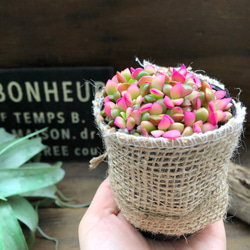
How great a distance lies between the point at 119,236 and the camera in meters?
0.48

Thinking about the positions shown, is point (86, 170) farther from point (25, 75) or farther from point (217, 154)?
point (217, 154)

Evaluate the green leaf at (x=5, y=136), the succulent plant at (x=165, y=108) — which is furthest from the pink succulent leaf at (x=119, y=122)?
the green leaf at (x=5, y=136)

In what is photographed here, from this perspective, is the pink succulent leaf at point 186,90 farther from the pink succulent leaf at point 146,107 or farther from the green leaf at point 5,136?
the green leaf at point 5,136

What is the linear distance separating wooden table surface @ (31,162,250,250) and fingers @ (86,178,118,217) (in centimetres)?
16

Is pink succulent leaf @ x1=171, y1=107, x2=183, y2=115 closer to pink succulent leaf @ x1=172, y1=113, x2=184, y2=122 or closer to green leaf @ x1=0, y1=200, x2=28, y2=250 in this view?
pink succulent leaf @ x1=172, y1=113, x2=184, y2=122

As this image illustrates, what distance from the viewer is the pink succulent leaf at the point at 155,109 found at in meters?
0.35

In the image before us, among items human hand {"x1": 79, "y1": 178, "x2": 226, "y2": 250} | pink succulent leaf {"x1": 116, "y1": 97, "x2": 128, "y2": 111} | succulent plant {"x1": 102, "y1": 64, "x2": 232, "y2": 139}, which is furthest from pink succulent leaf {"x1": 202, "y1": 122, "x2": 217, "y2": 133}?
human hand {"x1": 79, "y1": 178, "x2": 226, "y2": 250}

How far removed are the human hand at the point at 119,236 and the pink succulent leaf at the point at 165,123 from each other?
225mm

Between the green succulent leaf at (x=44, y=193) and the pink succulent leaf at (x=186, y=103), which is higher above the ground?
the pink succulent leaf at (x=186, y=103)

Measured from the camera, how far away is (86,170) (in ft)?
2.76

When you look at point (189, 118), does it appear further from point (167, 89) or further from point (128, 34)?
point (128, 34)

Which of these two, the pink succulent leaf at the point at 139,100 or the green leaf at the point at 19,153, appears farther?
the green leaf at the point at 19,153

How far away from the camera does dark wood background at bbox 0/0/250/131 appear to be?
0.68 m

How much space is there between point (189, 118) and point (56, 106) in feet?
1.63
